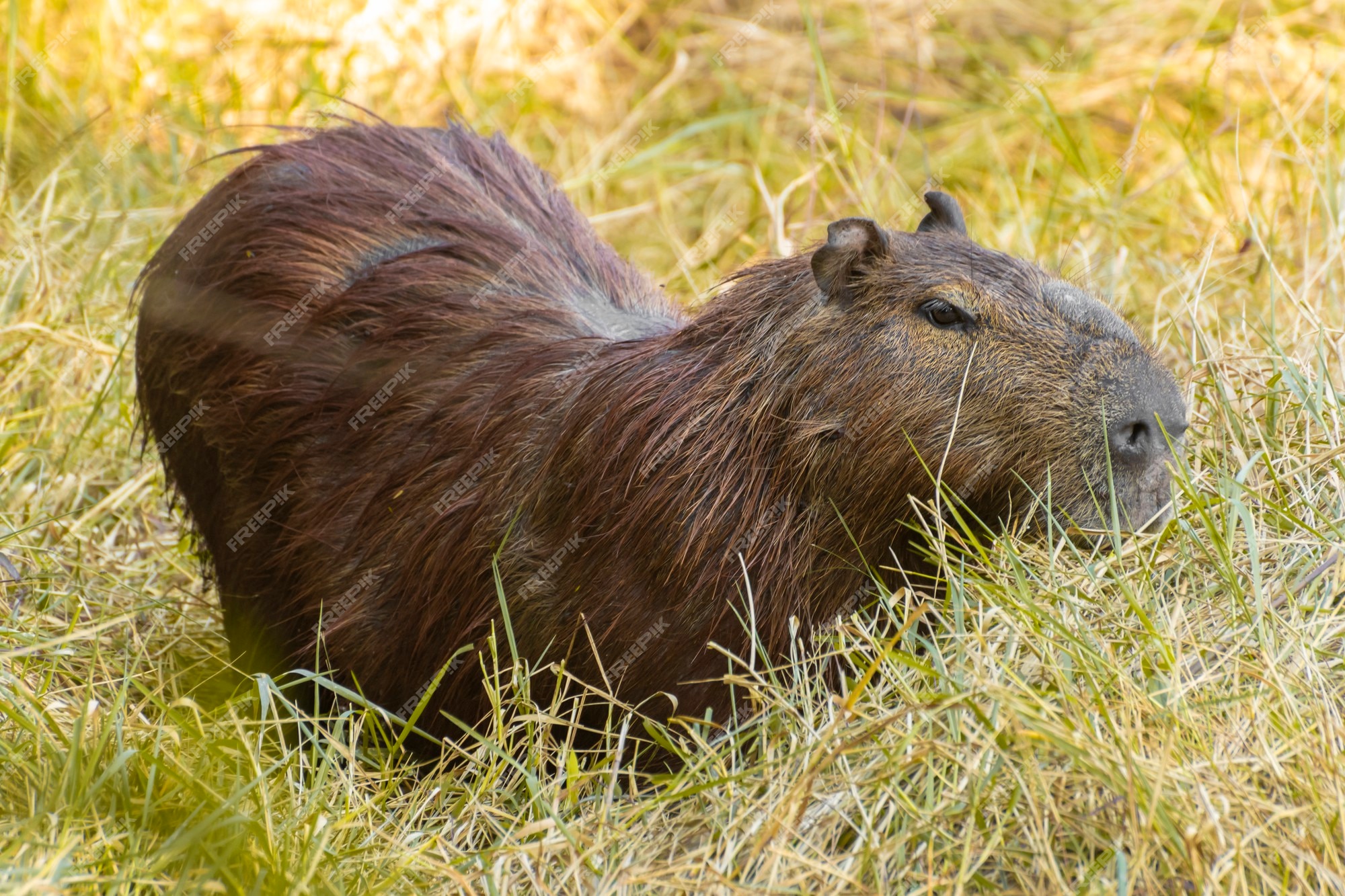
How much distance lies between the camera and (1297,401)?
3.15 metres

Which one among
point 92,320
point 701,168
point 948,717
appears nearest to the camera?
point 948,717

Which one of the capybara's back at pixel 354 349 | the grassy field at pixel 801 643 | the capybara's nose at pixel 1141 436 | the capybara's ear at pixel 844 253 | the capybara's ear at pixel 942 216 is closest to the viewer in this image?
the grassy field at pixel 801 643

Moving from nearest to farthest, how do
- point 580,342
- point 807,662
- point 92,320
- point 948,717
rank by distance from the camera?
point 948,717 → point 807,662 → point 580,342 → point 92,320

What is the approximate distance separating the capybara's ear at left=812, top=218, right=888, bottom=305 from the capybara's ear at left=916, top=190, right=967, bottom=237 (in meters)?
0.27

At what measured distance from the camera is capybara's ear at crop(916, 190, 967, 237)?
2.83 m

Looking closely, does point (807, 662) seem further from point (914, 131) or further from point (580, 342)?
point (914, 131)

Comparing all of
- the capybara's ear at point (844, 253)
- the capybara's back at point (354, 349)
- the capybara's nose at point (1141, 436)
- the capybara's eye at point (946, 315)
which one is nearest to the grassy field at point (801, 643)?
the capybara's nose at point (1141, 436)

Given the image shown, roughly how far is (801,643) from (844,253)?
0.71 meters

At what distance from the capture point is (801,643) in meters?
2.56

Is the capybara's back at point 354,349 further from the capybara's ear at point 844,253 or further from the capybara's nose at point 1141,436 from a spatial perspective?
the capybara's nose at point 1141,436

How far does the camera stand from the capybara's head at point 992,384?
245 cm

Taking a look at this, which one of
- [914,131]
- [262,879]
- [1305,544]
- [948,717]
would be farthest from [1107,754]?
[914,131]

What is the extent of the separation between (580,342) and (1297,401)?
1584mm

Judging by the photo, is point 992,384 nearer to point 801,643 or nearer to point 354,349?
point 801,643
